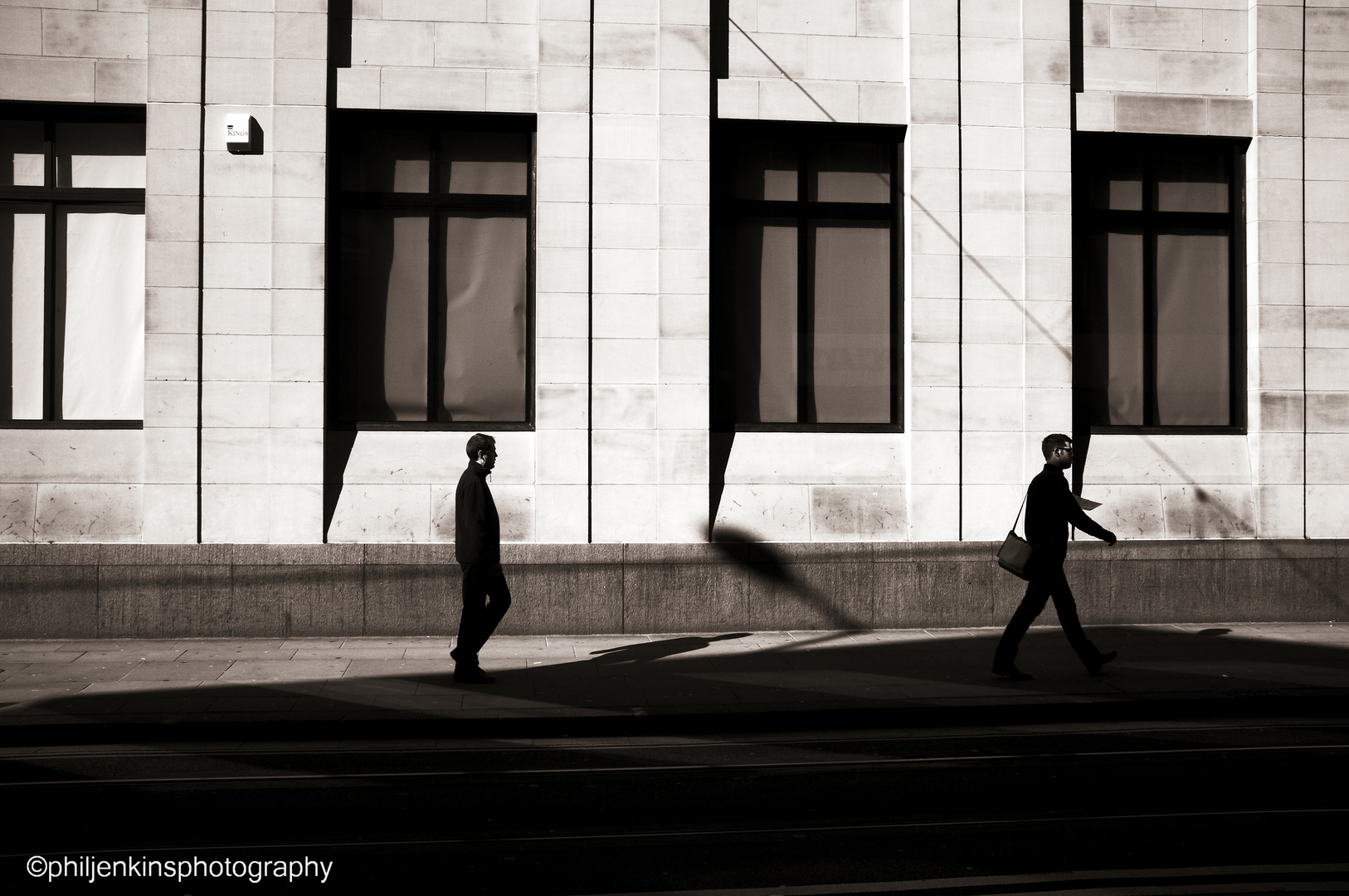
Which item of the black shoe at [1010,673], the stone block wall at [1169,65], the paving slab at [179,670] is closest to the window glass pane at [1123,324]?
the stone block wall at [1169,65]

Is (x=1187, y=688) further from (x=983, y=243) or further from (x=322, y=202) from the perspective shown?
(x=322, y=202)

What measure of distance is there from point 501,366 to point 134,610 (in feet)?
14.2

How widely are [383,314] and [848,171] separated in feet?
17.4

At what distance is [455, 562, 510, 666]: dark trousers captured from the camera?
9.12 meters

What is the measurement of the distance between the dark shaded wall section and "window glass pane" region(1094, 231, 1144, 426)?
170 cm

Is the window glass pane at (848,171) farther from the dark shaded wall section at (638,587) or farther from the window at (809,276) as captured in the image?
the dark shaded wall section at (638,587)

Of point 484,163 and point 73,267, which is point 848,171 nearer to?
point 484,163

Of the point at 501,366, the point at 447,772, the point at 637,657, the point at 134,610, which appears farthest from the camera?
→ the point at 501,366

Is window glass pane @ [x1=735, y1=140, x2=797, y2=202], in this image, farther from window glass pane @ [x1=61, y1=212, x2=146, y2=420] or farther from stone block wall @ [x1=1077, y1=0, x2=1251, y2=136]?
window glass pane @ [x1=61, y1=212, x2=146, y2=420]

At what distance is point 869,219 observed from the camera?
12.6m

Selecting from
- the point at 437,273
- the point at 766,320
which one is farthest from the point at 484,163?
the point at 766,320

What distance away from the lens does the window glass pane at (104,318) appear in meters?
11.8

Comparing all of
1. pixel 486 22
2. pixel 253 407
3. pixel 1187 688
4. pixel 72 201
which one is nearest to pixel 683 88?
pixel 486 22

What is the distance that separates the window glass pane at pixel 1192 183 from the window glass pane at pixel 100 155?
11107 mm
